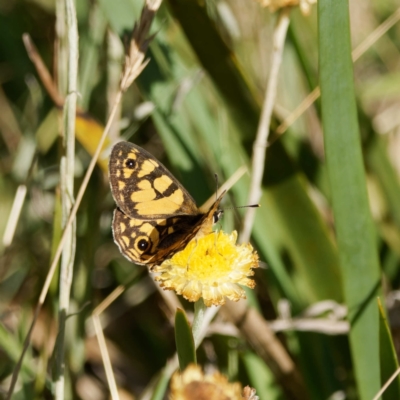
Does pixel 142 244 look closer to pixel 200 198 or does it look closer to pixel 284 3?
pixel 200 198

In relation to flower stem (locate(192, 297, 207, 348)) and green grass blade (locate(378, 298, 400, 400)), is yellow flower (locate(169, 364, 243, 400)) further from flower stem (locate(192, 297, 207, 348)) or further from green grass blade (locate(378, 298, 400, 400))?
green grass blade (locate(378, 298, 400, 400))

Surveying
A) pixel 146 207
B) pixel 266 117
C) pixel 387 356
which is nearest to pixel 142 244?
pixel 146 207

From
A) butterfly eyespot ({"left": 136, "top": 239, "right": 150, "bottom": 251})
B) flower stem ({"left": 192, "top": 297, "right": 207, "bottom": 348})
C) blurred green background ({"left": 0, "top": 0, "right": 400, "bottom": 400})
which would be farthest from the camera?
blurred green background ({"left": 0, "top": 0, "right": 400, "bottom": 400})

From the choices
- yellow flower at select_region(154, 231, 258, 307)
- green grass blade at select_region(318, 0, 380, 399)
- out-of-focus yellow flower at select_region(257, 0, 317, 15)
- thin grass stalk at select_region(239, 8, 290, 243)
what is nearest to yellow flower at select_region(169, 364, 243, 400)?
yellow flower at select_region(154, 231, 258, 307)

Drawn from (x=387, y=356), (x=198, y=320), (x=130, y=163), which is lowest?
(x=387, y=356)

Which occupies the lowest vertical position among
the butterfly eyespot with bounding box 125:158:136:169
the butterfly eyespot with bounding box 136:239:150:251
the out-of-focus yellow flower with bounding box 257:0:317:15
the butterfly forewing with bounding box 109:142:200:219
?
the butterfly eyespot with bounding box 136:239:150:251

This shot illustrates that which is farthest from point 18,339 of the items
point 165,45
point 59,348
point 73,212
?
point 165,45
